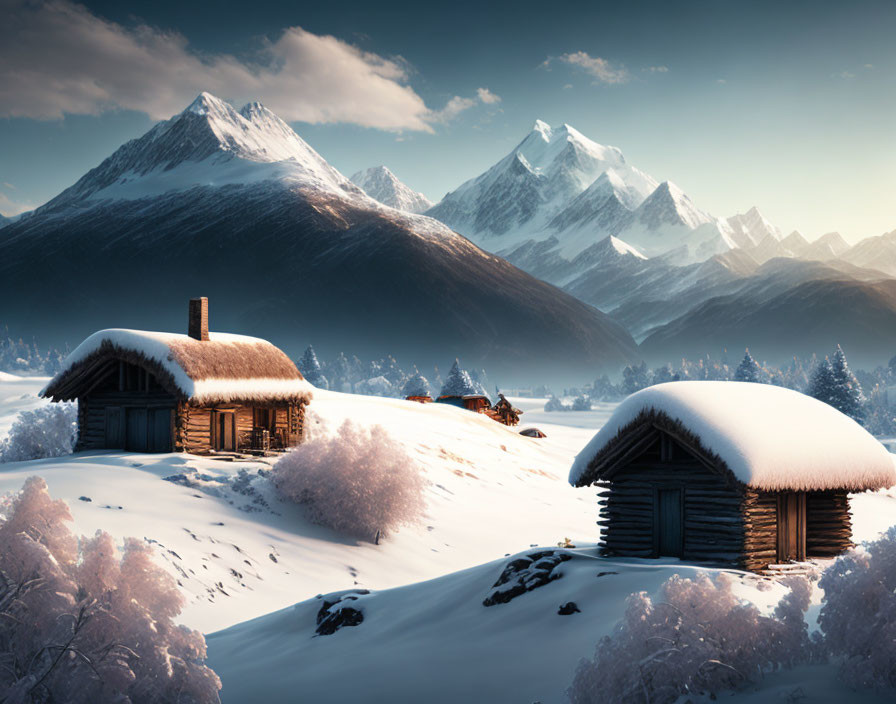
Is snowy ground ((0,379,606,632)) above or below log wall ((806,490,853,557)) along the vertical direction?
below

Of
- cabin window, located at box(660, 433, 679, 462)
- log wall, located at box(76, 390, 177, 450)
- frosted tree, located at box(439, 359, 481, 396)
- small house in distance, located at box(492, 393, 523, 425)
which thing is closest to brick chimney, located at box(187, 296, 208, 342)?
log wall, located at box(76, 390, 177, 450)

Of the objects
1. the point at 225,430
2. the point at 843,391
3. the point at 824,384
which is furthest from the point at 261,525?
the point at 843,391

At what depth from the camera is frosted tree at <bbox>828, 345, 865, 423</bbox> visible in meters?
95.8

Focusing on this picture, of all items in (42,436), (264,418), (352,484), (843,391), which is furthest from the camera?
(843,391)

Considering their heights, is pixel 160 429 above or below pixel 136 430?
above

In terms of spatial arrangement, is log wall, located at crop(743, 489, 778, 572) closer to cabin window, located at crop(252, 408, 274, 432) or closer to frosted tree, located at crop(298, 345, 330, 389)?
cabin window, located at crop(252, 408, 274, 432)

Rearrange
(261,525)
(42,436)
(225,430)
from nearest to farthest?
1. (261,525)
2. (225,430)
3. (42,436)

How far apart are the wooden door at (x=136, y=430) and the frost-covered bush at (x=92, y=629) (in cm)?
2701

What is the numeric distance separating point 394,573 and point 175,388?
11.1 metres

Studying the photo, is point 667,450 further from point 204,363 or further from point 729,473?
point 204,363

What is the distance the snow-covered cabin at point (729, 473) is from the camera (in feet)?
66.4

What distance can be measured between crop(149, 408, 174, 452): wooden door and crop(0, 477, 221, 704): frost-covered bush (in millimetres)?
26082

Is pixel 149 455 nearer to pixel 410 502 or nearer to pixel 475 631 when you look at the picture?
pixel 410 502

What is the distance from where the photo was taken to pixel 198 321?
39.6m
